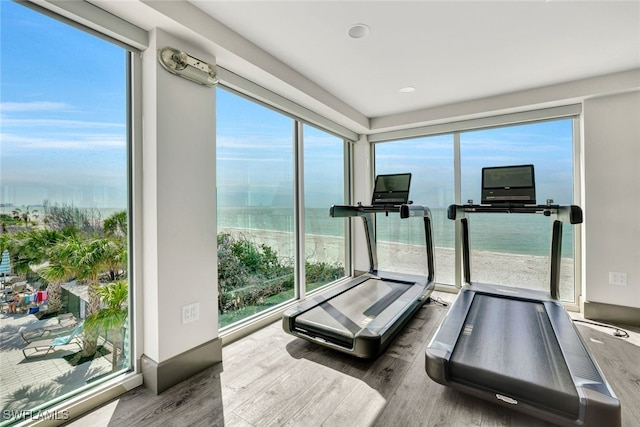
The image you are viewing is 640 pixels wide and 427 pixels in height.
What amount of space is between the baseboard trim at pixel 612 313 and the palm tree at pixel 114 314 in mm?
4409

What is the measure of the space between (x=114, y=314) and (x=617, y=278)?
4.60 m

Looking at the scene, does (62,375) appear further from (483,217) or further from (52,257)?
(483,217)

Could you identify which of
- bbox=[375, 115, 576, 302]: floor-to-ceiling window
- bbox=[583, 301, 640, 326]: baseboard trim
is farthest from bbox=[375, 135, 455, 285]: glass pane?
bbox=[583, 301, 640, 326]: baseboard trim

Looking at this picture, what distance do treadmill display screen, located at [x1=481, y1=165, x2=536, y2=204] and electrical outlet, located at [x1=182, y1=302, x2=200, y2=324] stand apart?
3.02 meters

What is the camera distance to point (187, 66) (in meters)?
2.06

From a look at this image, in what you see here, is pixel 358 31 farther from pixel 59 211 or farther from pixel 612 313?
pixel 612 313

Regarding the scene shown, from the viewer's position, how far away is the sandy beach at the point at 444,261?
3473 millimetres

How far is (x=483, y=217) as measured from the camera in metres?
4.02

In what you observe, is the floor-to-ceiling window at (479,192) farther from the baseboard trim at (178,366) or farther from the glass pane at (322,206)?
the baseboard trim at (178,366)

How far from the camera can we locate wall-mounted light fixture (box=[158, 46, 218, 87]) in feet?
6.42

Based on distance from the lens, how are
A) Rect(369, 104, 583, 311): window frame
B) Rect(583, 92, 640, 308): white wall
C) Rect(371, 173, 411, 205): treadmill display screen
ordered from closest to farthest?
1. Rect(583, 92, 640, 308): white wall
2. Rect(369, 104, 583, 311): window frame
3. Rect(371, 173, 411, 205): treadmill display screen

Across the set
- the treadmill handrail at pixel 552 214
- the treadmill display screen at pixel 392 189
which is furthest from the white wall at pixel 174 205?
the treadmill handrail at pixel 552 214

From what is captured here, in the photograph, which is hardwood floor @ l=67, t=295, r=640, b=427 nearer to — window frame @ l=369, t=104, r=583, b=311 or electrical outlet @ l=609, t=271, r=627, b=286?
electrical outlet @ l=609, t=271, r=627, b=286

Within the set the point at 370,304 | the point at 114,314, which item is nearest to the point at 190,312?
the point at 114,314
